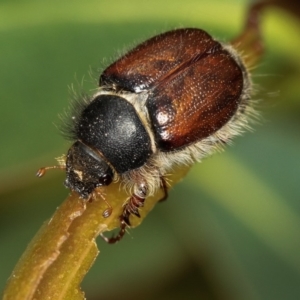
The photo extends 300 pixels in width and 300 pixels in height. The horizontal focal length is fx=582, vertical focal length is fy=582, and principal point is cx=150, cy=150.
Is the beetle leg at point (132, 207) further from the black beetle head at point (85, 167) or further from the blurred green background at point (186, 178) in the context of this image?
the blurred green background at point (186, 178)

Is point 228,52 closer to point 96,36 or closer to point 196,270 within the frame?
point 96,36

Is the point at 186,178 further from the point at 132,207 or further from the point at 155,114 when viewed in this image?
the point at 132,207

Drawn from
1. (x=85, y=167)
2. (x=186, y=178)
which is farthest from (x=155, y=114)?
(x=186, y=178)

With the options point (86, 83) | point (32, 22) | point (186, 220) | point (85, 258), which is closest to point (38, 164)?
point (86, 83)

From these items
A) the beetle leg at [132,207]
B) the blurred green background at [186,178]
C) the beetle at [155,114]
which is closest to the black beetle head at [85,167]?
the beetle at [155,114]

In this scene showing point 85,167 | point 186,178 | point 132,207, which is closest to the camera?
point 132,207

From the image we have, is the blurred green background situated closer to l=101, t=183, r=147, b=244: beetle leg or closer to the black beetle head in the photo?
the black beetle head

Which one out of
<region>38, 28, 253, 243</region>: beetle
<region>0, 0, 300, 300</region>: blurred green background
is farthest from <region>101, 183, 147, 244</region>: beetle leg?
<region>0, 0, 300, 300</region>: blurred green background
